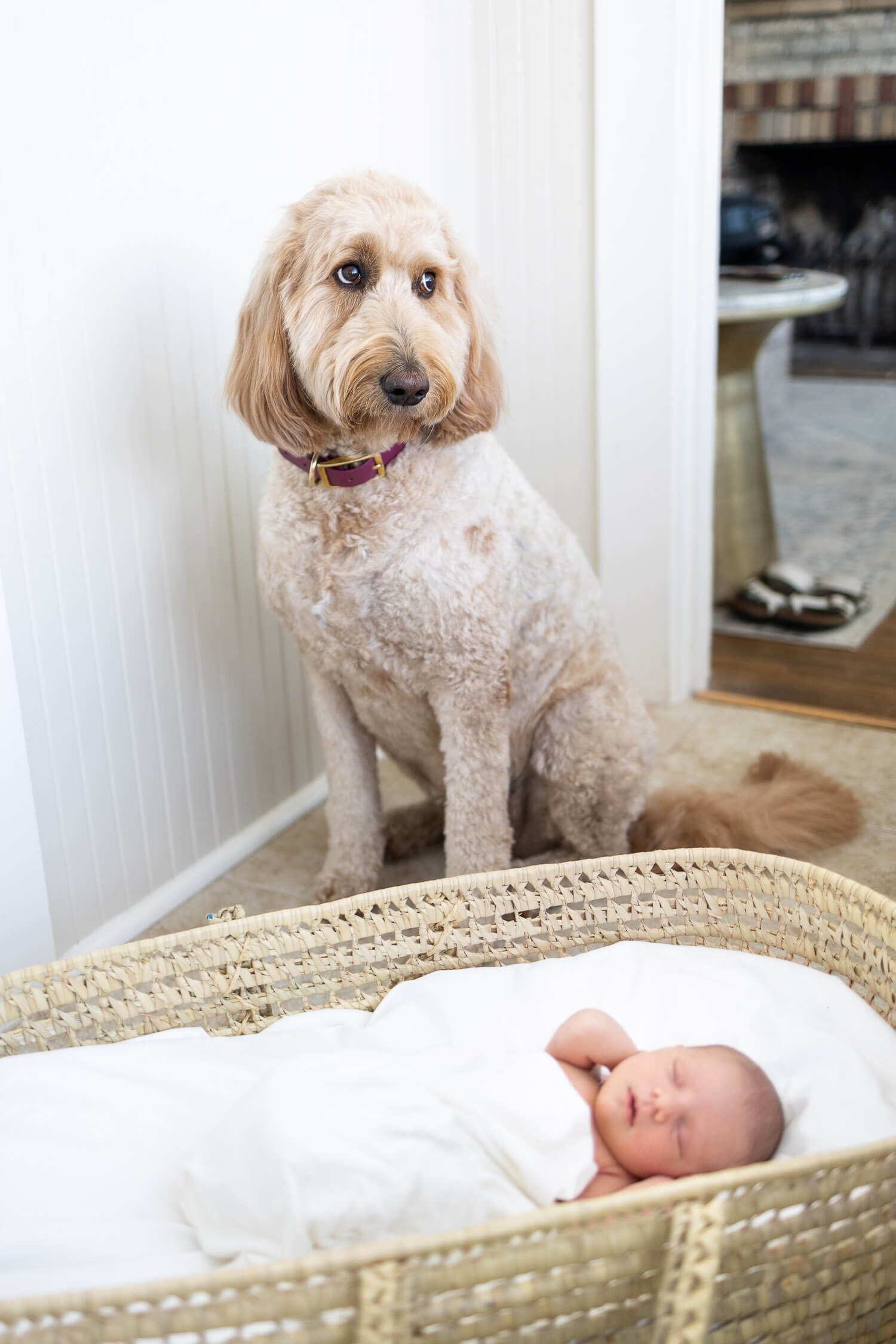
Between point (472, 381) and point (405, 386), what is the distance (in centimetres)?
19

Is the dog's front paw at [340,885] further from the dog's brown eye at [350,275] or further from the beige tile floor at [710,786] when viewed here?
the dog's brown eye at [350,275]

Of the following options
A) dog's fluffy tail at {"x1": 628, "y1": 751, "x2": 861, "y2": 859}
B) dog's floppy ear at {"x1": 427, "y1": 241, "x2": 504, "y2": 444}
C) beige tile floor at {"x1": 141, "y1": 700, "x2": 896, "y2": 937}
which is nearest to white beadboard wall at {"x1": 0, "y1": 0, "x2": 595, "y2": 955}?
beige tile floor at {"x1": 141, "y1": 700, "x2": 896, "y2": 937}

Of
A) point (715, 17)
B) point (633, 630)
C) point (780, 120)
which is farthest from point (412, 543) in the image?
point (780, 120)

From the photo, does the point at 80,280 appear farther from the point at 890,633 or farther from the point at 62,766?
the point at 890,633

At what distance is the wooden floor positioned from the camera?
2.75 m

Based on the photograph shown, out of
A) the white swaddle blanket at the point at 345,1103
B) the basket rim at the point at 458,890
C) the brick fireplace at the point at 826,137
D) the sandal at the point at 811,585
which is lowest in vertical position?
the sandal at the point at 811,585

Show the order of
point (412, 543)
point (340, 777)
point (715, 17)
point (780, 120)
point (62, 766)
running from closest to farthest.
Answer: point (412, 543), point (62, 766), point (340, 777), point (715, 17), point (780, 120)

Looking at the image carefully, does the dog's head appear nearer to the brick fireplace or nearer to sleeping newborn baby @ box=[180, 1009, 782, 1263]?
sleeping newborn baby @ box=[180, 1009, 782, 1263]

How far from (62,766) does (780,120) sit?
5.80 metres

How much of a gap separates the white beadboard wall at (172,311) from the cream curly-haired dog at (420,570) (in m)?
0.27

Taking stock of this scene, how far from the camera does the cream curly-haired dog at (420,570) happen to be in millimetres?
1479

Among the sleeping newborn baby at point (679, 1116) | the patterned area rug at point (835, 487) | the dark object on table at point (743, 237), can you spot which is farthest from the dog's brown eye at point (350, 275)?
the dark object on table at point (743, 237)

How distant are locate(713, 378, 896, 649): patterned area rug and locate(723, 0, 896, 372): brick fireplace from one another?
74cm

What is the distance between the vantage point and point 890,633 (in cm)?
312
